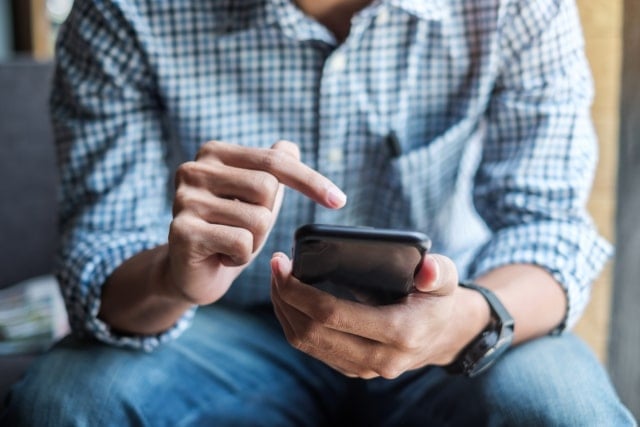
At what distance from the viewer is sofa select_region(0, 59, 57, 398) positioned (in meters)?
1.42

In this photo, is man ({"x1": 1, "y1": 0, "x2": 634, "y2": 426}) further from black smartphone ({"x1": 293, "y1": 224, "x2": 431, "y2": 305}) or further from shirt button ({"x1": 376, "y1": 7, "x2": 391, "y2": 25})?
black smartphone ({"x1": 293, "y1": 224, "x2": 431, "y2": 305})

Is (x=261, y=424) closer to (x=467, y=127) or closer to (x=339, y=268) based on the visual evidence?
(x=339, y=268)

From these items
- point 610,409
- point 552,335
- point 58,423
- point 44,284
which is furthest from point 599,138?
point 44,284

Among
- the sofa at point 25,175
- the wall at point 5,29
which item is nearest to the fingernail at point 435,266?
the sofa at point 25,175

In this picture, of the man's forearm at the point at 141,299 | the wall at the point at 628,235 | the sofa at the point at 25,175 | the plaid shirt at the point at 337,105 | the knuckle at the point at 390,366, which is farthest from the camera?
the sofa at the point at 25,175

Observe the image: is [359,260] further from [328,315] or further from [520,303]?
[520,303]

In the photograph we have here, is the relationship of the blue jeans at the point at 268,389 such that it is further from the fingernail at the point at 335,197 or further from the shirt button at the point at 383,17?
the shirt button at the point at 383,17

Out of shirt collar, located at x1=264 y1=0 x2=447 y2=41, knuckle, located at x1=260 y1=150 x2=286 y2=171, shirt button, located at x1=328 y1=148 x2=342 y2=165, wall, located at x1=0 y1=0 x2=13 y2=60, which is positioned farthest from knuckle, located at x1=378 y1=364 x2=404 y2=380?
wall, located at x1=0 y1=0 x2=13 y2=60

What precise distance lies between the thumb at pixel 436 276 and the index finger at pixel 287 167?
0.32 feet

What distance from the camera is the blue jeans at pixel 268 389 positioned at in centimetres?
75

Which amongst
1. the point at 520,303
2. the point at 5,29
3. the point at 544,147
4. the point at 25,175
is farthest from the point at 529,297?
the point at 5,29

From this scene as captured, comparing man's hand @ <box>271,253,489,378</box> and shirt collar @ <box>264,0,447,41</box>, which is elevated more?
shirt collar @ <box>264,0,447,41</box>

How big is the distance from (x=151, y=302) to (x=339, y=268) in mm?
287

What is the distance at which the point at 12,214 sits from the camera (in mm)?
1418
